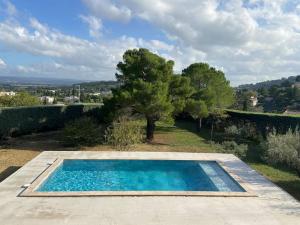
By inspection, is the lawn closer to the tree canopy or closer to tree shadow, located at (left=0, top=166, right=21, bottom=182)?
tree shadow, located at (left=0, top=166, right=21, bottom=182)

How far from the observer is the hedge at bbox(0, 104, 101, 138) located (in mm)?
19234

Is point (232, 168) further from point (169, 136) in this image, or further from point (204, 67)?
point (204, 67)

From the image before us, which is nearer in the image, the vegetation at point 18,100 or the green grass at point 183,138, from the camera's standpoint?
the green grass at point 183,138

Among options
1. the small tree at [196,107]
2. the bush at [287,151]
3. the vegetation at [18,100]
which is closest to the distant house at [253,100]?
the small tree at [196,107]

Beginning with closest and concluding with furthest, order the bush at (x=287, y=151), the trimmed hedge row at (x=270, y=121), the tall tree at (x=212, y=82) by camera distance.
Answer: the bush at (x=287, y=151) → the trimmed hedge row at (x=270, y=121) → the tall tree at (x=212, y=82)

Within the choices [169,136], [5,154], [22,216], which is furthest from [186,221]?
[169,136]

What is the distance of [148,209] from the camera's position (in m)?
8.34

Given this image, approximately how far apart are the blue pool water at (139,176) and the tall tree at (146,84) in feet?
17.4

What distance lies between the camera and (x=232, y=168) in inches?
513

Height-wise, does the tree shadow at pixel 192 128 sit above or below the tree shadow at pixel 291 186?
below

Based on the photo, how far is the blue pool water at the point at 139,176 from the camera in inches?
447

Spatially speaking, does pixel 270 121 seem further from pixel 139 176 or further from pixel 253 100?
pixel 253 100

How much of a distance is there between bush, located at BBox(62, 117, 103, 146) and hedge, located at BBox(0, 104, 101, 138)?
3473 mm

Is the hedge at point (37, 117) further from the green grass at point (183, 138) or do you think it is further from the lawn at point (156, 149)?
the green grass at point (183, 138)
